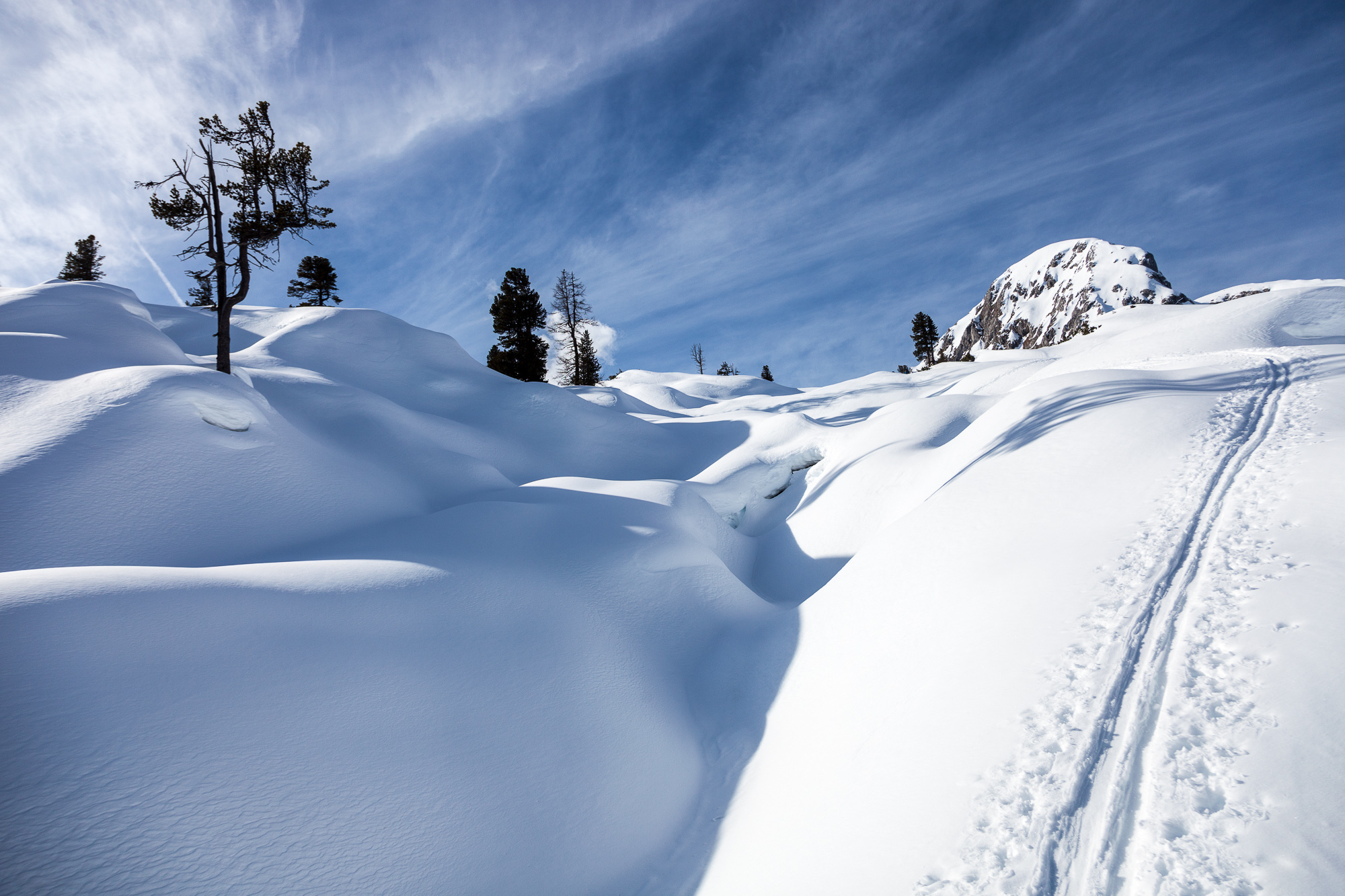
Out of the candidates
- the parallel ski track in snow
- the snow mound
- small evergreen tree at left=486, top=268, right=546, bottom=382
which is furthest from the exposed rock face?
the parallel ski track in snow

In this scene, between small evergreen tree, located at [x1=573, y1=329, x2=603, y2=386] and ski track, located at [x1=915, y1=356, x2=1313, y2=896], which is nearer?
ski track, located at [x1=915, y1=356, x2=1313, y2=896]

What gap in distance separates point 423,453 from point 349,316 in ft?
39.3

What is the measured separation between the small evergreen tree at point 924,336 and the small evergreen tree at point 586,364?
128 ft

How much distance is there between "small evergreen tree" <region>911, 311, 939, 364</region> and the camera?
5491cm

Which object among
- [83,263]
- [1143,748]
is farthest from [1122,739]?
[83,263]

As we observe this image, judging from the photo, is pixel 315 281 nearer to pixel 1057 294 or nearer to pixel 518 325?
pixel 518 325

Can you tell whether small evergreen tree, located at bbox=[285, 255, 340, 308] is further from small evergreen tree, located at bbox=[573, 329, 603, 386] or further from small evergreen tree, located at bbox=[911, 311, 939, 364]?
small evergreen tree, located at bbox=[911, 311, 939, 364]

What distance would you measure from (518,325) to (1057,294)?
171823 millimetres

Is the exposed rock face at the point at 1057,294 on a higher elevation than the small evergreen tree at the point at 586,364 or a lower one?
higher

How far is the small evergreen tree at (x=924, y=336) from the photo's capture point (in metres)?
54.9

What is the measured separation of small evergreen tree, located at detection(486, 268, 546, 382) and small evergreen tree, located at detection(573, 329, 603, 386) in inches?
165

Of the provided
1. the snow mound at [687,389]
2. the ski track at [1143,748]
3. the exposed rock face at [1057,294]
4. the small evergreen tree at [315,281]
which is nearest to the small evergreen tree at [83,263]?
the small evergreen tree at [315,281]

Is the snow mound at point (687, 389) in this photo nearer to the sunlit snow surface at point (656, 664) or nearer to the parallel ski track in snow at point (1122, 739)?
the sunlit snow surface at point (656, 664)

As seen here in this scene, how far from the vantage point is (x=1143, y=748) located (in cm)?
334
